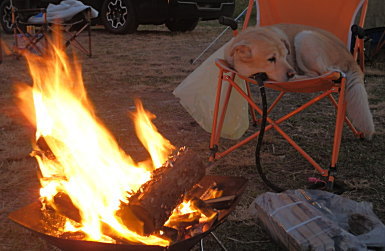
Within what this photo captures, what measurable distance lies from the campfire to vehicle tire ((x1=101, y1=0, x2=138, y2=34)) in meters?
6.91

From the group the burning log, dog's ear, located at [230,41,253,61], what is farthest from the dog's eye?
the burning log

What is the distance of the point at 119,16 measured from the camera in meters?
9.16

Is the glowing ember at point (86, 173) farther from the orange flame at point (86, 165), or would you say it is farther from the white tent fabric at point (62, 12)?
the white tent fabric at point (62, 12)

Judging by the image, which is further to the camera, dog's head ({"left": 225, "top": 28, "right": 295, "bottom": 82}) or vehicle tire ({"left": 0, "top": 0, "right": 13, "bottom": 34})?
vehicle tire ({"left": 0, "top": 0, "right": 13, "bottom": 34})

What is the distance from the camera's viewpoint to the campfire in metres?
1.55

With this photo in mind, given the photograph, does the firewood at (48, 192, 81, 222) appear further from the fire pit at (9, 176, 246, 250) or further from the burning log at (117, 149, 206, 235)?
the burning log at (117, 149, 206, 235)

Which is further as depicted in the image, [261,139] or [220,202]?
Answer: [261,139]

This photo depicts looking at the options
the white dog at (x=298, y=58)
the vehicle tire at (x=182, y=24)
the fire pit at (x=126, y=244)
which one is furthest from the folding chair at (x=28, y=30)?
the fire pit at (x=126, y=244)

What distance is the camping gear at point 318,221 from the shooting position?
1744 millimetres

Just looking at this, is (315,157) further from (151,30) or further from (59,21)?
(151,30)

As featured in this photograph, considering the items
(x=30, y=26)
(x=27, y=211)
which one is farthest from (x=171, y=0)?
(x=27, y=211)

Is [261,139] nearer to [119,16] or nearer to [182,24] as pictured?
[119,16]

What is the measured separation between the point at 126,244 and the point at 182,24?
30.0ft

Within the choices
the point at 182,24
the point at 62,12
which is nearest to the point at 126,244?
the point at 62,12
